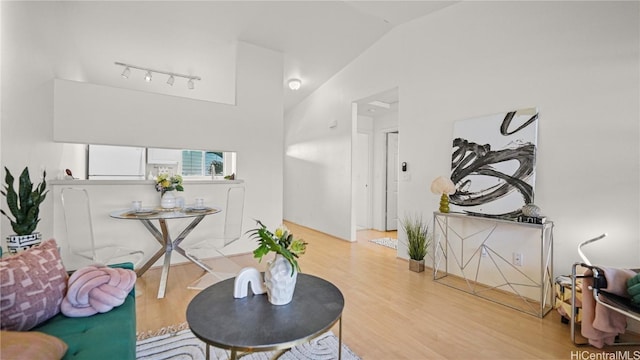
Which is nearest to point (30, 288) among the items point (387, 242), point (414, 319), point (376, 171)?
point (414, 319)

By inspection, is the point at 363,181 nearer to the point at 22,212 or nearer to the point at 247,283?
the point at 247,283

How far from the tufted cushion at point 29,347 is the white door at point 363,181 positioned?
514cm

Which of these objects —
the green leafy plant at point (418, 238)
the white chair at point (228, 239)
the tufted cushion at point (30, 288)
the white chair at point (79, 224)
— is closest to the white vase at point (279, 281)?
the tufted cushion at point (30, 288)

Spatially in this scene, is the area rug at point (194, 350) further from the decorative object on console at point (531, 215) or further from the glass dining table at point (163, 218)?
the decorative object on console at point (531, 215)

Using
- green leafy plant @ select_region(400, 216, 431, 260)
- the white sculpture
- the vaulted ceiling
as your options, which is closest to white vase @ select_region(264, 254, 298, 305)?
the white sculpture

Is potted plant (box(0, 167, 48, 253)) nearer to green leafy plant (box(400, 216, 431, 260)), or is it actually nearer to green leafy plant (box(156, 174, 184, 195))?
green leafy plant (box(156, 174, 184, 195))

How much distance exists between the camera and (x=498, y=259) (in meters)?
2.73

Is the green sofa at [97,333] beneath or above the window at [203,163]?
beneath

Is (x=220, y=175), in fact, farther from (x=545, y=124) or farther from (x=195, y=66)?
(x=545, y=124)

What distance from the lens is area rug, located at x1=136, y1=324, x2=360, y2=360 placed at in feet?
5.51

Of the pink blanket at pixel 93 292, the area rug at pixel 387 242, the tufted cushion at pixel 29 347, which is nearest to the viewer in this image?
the tufted cushion at pixel 29 347

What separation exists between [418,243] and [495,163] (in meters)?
1.21

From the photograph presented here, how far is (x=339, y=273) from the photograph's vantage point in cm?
323

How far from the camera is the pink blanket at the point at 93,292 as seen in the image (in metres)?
1.27
